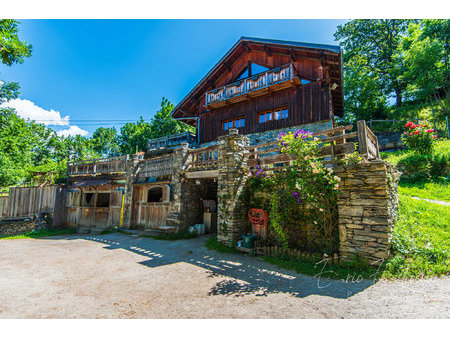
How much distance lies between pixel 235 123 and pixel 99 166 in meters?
11.0

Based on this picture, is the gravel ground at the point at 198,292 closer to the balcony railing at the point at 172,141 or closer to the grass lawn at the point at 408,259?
the grass lawn at the point at 408,259

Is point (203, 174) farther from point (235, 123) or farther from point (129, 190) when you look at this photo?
point (235, 123)

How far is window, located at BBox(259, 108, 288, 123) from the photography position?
13.9 metres

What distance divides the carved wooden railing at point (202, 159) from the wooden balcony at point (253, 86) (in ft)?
19.8

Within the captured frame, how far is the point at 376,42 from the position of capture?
3036 centimetres

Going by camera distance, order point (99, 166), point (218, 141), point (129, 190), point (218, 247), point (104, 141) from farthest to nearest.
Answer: point (104, 141) → point (99, 166) → point (129, 190) → point (218, 141) → point (218, 247)

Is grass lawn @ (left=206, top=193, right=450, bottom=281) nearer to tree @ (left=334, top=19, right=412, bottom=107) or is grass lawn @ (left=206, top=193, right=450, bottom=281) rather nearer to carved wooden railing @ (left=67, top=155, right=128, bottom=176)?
carved wooden railing @ (left=67, top=155, right=128, bottom=176)

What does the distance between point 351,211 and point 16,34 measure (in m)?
14.6

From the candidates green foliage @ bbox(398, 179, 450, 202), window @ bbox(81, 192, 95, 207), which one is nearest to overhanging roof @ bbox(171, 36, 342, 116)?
green foliage @ bbox(398, 179, 450, 202)

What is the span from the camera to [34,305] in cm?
412

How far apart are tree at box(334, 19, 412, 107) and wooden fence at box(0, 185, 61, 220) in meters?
37.7

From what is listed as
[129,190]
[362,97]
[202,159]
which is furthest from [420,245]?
[362,97]

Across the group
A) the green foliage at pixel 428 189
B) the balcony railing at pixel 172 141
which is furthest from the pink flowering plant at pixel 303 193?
the balcony railing at pixel 172 141

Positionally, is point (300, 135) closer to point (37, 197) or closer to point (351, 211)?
point (351, 211)
